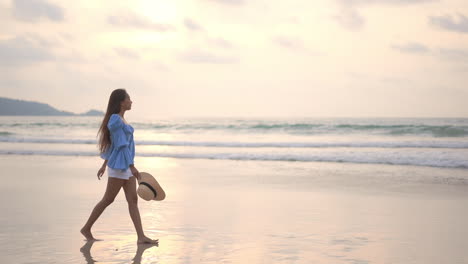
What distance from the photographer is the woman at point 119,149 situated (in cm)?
537

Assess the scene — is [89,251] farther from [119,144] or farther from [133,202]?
[119,144]

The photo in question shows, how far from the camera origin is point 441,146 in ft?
75.5

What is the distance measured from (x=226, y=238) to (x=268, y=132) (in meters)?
30.0

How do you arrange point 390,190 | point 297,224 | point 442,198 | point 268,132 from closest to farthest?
point 297,224 → point 442,198 → point 390,190 → point 268,132

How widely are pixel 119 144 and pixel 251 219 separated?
229 centimetres

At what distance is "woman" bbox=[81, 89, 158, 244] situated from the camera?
5.37 metres

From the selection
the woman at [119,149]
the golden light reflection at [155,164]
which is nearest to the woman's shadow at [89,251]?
the woman at [119,149]

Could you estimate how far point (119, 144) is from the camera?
5340 mm

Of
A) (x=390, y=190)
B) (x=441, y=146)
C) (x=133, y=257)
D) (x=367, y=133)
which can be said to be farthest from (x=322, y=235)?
(x=367, y=133)

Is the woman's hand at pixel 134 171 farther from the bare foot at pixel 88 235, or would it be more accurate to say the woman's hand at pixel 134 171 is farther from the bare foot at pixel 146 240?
the bare foot at pixel 88 235

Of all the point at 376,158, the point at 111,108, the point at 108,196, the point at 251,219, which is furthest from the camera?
the point at 376,158

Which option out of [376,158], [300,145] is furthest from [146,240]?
[300,145]

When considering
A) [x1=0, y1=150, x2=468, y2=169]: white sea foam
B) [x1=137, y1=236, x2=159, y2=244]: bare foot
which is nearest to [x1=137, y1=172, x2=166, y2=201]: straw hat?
[x1=137, y1=236, x2=159, y2=244]: bare foot

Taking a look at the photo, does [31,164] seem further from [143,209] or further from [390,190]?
[390,190]
